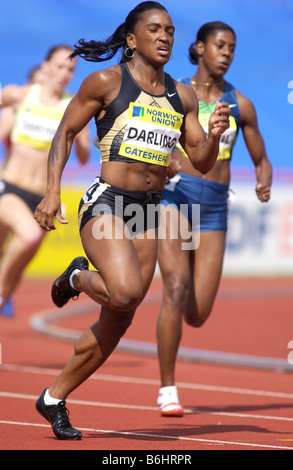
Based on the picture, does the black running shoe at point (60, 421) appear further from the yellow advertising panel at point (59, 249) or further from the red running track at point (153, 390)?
the yellow advertising panel at point (59, 249)

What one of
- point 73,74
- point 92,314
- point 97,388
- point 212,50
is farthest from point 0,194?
point 92,314

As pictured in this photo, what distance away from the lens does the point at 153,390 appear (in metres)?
7.96

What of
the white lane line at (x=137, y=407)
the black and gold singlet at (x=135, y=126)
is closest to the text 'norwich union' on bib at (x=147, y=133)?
the black and gold singlet at (x=135, y=126)

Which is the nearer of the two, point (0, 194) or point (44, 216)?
point (44, 216)

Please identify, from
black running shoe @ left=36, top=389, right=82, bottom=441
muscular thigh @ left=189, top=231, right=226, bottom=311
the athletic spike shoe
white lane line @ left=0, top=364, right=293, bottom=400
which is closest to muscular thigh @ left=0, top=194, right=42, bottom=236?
white lane line @ left=0, top=364, right=293, bottom=400

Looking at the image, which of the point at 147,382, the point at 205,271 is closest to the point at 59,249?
the point at 147,382

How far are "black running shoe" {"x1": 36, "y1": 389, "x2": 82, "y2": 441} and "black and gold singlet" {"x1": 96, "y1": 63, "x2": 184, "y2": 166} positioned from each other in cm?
154

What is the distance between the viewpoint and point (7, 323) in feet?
44.6

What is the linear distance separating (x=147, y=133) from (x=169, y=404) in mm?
2151

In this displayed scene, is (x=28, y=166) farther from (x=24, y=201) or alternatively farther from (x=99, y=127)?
(x=99, y=127)

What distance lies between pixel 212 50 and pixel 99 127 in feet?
6.76

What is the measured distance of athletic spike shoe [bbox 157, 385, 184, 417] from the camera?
21.4 ft

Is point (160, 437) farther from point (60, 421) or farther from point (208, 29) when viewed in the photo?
point (208, 29)

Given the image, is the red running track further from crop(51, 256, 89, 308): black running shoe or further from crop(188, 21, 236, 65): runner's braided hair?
crop(188, 21, 236, 65): runner's braided hair
